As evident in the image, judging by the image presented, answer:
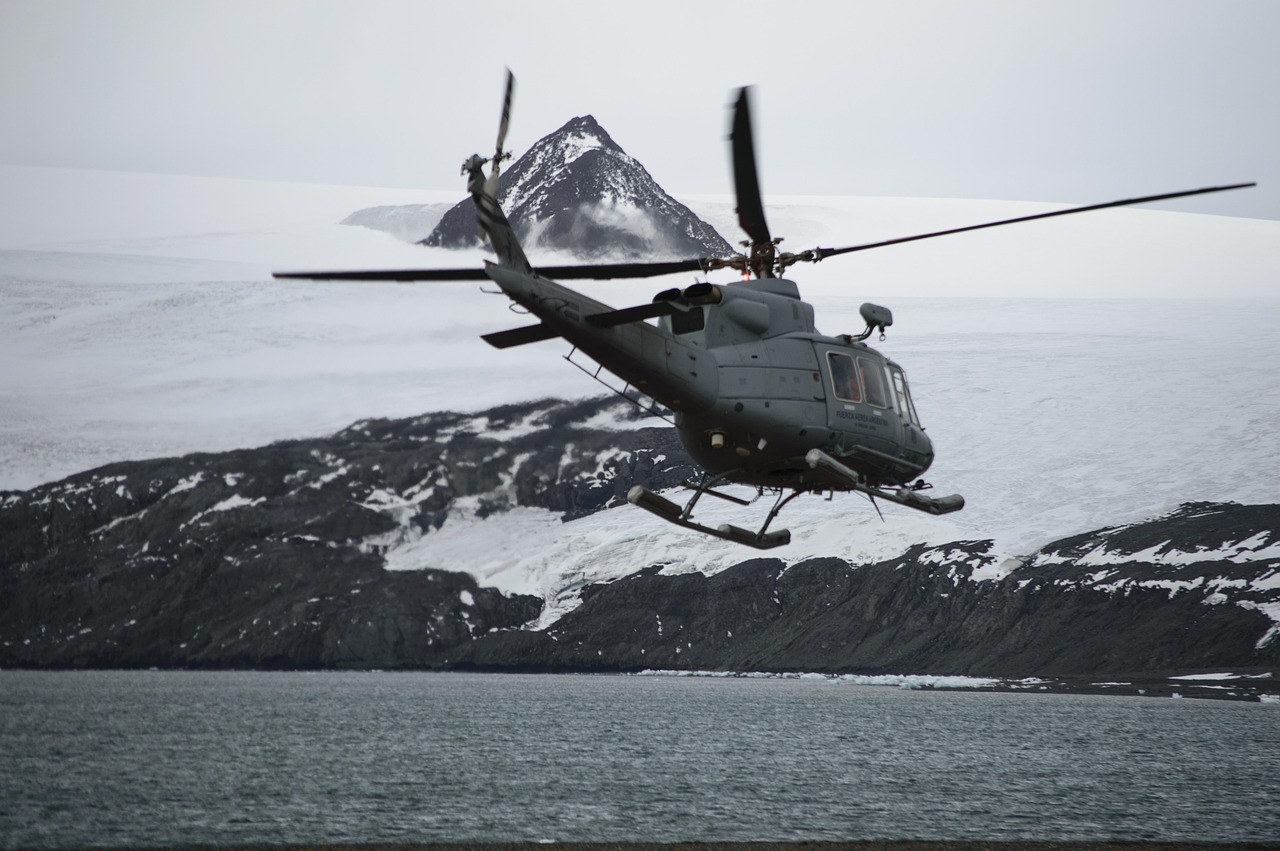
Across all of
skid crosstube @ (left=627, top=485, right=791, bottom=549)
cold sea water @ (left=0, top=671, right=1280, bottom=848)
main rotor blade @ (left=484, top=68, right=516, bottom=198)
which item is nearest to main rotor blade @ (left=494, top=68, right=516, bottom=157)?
main rotor blade @ (left=484, top=68, right=516, bottom=198)

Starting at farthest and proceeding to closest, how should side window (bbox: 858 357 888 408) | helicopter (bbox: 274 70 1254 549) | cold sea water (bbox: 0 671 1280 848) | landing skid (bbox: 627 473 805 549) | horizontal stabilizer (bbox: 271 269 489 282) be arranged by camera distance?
cold sea water (bbox: 0 671 1280 848) → side window (bbox: 858 357 888 408) → landing skid (bbox: 627 473 805 549) → helicopter (bbox: 274 70 1254 549) → horizontal stabilizer (bbox: 271 269 489 282)

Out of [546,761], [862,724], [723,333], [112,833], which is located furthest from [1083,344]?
[723,333]

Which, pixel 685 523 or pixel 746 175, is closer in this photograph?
pixel 746 175

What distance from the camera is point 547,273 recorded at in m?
23.9

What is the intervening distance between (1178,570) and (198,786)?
14281 centimetres

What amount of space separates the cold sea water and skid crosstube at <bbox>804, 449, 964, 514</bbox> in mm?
29193

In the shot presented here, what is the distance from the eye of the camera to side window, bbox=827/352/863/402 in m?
26.4

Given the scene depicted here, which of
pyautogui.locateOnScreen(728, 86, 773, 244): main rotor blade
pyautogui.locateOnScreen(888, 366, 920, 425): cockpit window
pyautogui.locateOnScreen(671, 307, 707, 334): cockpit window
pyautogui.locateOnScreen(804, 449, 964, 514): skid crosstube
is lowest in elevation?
pyautogui.locateOnScreen(804, 449, 964, 514): skid crosstube

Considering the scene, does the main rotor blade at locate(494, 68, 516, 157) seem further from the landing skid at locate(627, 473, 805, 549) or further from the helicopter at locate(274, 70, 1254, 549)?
the landing skid at locate(627, 473, 805, 549)

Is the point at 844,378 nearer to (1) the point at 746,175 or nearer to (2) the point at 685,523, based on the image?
(2) the point at 685,523

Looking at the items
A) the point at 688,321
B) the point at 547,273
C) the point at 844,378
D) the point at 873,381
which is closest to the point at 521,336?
the point at 547,273

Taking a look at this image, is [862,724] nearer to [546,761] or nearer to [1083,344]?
[546,761]

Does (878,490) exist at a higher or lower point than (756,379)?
lower

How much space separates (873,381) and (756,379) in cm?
311
